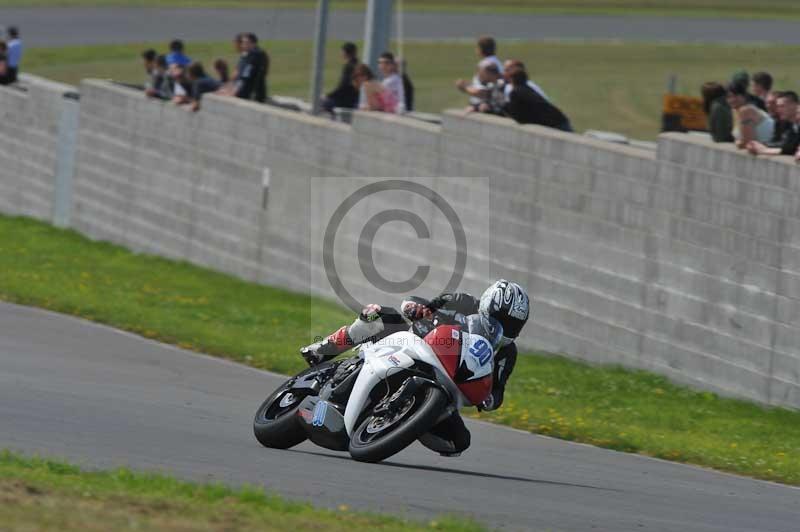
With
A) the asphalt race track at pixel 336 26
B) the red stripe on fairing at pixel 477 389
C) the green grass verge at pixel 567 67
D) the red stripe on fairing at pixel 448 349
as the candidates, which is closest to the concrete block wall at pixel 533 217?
the red stripe on fairing at pixel 477 389

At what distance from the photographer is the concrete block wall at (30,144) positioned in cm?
2673

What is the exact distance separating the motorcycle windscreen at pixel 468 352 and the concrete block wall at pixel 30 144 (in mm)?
17803

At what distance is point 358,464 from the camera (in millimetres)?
10062

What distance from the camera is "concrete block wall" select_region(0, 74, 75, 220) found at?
26734 millimetres

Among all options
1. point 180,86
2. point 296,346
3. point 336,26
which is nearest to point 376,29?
point 180,86

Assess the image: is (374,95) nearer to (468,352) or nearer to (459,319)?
(459,319)

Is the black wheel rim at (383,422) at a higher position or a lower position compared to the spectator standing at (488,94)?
lower

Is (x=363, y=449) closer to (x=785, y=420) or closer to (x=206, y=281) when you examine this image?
(x=785, y=420)

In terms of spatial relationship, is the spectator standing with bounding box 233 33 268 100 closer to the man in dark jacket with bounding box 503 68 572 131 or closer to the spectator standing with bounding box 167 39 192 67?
the spectator standing with bounding box 167 39 192 67

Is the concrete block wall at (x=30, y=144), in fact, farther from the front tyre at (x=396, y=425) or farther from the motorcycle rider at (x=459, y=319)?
the front tyre at (x=396, y=425)

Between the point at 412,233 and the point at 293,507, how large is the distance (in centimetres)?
1210

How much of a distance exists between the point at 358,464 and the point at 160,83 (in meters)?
15.9

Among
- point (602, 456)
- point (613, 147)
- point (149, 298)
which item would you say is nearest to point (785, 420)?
point (602, 456)

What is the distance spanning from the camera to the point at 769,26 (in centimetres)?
4916
